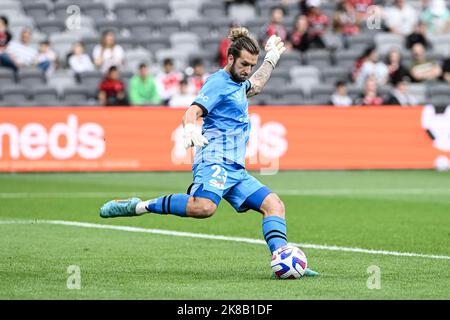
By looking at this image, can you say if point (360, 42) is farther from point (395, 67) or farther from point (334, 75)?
point (395, 67)

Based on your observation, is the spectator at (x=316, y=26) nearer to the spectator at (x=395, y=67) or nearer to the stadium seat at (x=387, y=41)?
the stadium seat at (x=387, y=41)

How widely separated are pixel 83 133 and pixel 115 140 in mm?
620

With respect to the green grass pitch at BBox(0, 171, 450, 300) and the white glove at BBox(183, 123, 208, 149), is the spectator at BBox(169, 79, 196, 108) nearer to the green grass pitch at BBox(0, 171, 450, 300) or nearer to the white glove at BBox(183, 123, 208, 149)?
the green grass pitch at BBox(0, 171, 450, 300)

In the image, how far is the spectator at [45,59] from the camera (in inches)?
965

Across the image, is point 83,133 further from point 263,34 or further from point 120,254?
point 120,254

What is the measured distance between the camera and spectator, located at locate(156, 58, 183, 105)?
2389 cm

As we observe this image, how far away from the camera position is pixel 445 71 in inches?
1021

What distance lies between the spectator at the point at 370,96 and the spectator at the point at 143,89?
13.9ft

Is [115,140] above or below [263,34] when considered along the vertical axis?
below

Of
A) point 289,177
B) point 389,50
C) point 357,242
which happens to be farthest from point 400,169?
point 357,242

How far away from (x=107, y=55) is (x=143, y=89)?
201 centimetres

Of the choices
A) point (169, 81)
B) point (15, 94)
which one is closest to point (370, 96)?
point (169, 81)

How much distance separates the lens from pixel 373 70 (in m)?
25.1

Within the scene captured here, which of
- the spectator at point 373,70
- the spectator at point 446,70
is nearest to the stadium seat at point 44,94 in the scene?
the spectator at point 373,70
